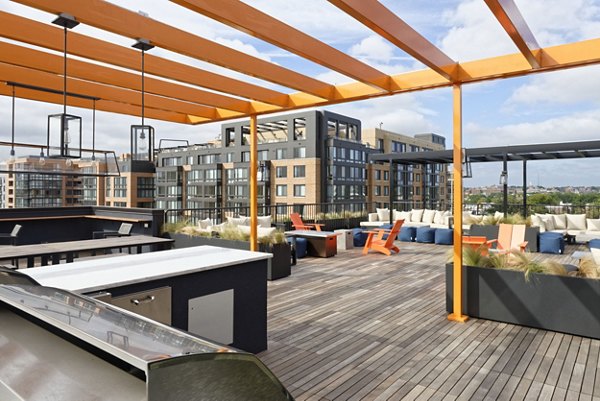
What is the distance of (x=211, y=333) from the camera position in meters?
3.21

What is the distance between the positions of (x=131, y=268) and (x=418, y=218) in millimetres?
12173

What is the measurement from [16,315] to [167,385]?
96 cm

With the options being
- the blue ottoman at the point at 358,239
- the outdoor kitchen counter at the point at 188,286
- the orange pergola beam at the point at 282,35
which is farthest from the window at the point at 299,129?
the outdoor kitchen counter at the point at 188,286

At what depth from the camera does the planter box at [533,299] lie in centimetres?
428

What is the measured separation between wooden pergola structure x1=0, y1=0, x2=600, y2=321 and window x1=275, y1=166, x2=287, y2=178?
3528 centimetres

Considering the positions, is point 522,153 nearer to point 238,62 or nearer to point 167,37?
point 238,62

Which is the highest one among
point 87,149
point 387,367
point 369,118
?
point 369,118

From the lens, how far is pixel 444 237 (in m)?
11.9

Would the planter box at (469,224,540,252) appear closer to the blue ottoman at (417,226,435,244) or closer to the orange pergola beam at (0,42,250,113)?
the blue ottoman at (417,226,435,244)

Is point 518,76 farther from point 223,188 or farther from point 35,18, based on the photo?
point 223,188

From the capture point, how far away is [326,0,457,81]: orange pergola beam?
302 centimetres

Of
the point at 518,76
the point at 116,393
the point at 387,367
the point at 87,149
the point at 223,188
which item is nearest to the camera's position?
the point at 116,393

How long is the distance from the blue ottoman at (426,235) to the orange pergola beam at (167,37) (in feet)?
27.2

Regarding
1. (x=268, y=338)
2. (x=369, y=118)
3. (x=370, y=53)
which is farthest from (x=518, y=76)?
(x=369, y=118)
